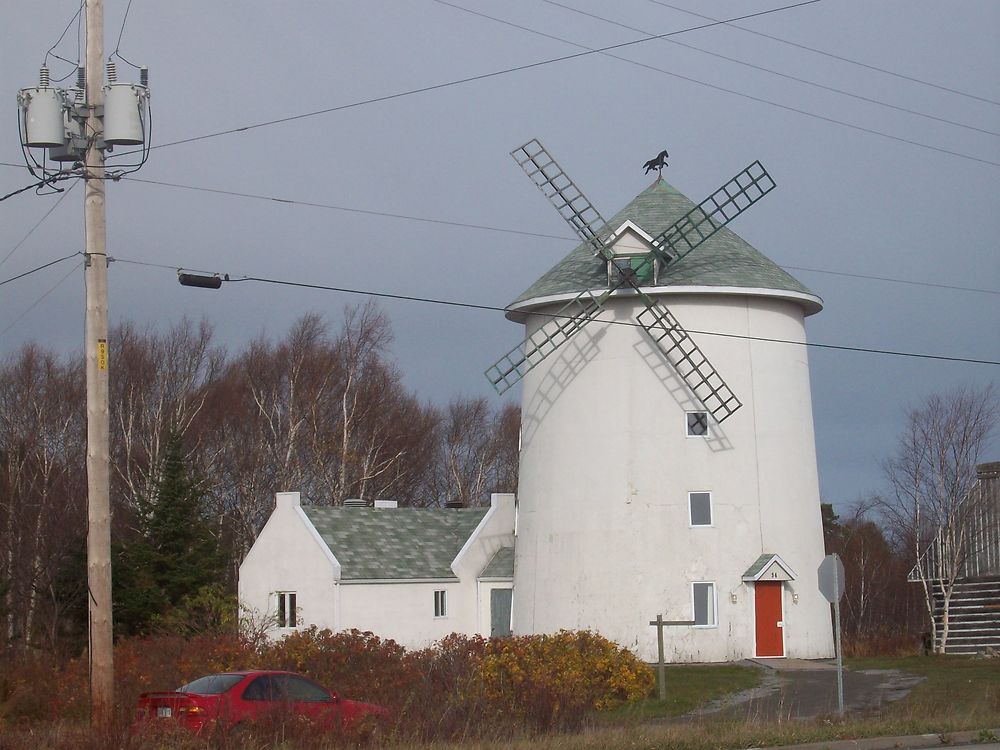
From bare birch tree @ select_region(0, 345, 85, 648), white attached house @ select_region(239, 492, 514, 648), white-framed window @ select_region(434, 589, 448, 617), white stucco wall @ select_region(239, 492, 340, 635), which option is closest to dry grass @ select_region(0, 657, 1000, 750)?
white attached house @ select_region(239, 492, 514, 648)

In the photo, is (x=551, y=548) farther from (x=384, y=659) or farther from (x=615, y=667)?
(x=384, y=659)

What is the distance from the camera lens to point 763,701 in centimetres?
2891

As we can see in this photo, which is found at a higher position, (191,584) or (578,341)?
(578,341)

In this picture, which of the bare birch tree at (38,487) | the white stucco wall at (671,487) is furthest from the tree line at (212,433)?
the white stucco wall at (671,487)

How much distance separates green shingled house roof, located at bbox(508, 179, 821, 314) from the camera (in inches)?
1506

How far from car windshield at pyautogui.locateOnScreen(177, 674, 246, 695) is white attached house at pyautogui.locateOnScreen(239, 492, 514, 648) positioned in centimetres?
1882

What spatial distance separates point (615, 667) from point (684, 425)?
9.82m

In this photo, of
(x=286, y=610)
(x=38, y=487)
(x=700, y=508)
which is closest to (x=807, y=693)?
(x=700, y=508)

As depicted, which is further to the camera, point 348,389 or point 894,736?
point 348,389

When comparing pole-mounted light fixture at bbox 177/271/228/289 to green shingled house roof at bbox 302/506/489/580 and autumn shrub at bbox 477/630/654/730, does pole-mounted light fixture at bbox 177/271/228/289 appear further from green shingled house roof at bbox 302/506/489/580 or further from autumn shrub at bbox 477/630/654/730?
green shingled house roof at bbox 302/506/489/580

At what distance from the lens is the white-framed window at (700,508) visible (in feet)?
123

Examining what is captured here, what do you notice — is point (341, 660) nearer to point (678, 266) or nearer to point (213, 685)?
point (213, 685)

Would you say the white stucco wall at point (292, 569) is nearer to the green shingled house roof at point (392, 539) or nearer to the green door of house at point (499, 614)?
the green shingled house roof at point (392, 539)

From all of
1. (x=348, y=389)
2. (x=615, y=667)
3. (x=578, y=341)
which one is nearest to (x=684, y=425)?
(x=578, y=341)
